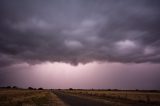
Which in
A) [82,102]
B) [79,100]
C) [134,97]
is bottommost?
[82,102]

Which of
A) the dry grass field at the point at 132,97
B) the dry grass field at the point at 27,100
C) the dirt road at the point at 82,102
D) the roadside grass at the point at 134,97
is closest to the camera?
the dry grass field at the point at 27,100

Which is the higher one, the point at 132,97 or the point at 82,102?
the point at 132,97

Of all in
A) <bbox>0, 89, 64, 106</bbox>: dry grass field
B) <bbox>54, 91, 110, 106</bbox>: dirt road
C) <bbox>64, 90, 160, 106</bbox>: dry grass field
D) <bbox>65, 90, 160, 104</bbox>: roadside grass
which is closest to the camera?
<bbox>0, 89, 64, 106</bbox>: dry grass field

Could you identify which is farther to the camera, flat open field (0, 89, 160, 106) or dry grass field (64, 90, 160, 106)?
dry grass field (64, 90, 160, 106)

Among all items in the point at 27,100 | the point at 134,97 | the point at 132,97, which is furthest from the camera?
the point at 134,97

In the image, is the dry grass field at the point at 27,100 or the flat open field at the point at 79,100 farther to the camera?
the flat open field at the point at 79,100

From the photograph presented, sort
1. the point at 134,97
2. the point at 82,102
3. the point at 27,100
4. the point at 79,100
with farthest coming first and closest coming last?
the point at 134,97, the point at 79,100, the point at 27,100, the point at 82,102

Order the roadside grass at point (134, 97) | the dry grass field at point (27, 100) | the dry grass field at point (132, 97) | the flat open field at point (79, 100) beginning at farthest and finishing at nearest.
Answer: the roadside grass at point (134, 97) → the dry grass field at point (132, 97) → the flat open field at point (79, 100) → the dry grass field at point (27, 100)

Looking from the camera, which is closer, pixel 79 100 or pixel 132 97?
pixel 79 100

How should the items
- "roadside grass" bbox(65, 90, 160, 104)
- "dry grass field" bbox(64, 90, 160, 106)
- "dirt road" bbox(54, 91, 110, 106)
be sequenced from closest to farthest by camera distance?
"dirt road" bbox(54, 91, 110, 106) → "dry grass field" bbox(64, 90, 160, 106) → "roadside grass" bbox(65, 90, 160, 104)

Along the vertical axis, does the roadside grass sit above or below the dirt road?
above

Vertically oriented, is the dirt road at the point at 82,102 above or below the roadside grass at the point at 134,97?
below

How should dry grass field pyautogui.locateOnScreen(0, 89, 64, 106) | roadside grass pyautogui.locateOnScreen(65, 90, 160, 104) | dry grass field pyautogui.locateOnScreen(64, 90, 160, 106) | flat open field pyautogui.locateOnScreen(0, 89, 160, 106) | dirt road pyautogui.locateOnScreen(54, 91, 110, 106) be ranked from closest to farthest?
dry grass field pyautogui.locateOnScreen(0, 89, 64, 106)
dirt road pyautogui.locateOnScreen(54, 91, 110, 106)
flat open field pyautogui.locateOnScreen(0, 89, 160, 106)
dry grass field pyautogui.locateOnScreen(64, 90, 160, 106)
roadside grass pyautogui.locateOnScreen(65, 90, 160, 104)

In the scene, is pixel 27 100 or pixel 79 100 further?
pixel 79 100
